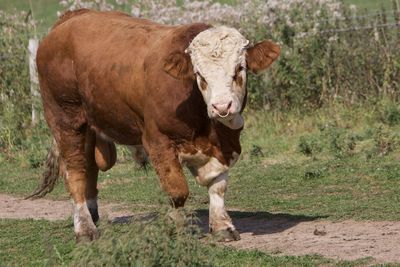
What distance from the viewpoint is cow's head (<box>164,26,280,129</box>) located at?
30.0ft

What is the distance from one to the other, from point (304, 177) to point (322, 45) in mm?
4821

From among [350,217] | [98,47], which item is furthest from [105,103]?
[350,217]

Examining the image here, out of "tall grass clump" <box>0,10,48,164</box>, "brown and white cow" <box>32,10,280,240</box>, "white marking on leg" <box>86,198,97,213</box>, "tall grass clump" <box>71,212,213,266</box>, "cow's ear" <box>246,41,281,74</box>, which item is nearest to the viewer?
"tall grass clump" <box>71,212,213,266</box>

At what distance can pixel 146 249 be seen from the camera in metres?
7.15

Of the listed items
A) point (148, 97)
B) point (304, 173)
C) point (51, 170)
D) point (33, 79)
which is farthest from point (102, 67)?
point (33, 79)

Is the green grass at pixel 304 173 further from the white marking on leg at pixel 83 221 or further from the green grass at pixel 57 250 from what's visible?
the green grass at pixel 57 250

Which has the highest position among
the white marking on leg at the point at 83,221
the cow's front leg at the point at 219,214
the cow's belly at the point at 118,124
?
the cow's belly at the point at 118,124

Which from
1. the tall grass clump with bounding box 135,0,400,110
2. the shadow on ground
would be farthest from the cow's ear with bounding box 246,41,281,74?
the tall grass clump with bounding box 135,0,400,110

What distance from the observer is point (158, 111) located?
381 inches

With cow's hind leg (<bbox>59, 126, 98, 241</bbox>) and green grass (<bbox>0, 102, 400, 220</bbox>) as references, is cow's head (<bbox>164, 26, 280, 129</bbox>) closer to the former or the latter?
cow's hind leg (<bbox>59, 126, 98, 241</bbox>)

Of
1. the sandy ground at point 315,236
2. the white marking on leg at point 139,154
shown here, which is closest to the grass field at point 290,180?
the sandy ground at point 315,236

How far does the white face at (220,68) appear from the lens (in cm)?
912

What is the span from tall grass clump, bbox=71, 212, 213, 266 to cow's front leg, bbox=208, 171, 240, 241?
7.25 ft

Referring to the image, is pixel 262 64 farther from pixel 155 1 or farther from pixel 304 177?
pixel 155 1
